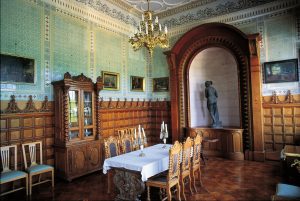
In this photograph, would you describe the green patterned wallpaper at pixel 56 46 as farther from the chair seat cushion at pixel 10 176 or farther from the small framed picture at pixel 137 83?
the chair seat cushion at pixel 10 176

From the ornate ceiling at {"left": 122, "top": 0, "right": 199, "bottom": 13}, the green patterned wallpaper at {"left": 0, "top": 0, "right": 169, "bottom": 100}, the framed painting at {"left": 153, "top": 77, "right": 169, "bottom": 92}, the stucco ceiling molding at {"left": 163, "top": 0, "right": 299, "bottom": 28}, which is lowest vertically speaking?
the framed painting at {"left": 153, "top": 77, "right": 169, "bottom": 92}

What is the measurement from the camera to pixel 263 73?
6.46 meters

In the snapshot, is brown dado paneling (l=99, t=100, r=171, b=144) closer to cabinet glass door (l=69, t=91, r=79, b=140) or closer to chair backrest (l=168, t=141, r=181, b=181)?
cabinet glass door (l=69, t=91, r=79, b=140)

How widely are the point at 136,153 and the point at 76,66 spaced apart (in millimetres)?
3140

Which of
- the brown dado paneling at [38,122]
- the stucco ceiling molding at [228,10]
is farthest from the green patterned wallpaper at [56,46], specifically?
the stucco ceiling molding at [228,10]

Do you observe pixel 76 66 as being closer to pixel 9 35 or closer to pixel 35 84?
pixel 35 84

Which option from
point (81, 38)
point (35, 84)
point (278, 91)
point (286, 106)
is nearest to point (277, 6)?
point (278, 91)

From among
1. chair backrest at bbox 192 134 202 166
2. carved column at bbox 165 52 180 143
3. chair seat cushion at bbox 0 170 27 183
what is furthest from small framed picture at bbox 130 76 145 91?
chair seat cushion at bbox 0 170 27 183

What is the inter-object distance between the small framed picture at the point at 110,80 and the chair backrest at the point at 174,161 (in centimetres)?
391

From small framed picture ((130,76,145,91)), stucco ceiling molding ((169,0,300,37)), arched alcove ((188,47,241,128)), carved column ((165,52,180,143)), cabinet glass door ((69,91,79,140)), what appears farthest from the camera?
small framed picture ((130,76,145,91))

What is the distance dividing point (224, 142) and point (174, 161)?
12.7 ft

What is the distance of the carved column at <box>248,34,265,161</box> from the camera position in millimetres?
6297

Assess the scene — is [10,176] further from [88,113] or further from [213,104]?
[213,104]

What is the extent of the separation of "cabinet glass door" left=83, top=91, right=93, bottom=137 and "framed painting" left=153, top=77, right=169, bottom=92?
133 inches
